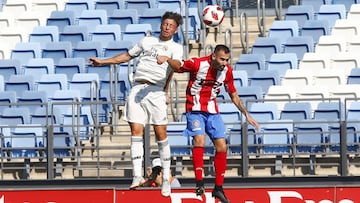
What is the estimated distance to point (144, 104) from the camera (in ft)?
53.3

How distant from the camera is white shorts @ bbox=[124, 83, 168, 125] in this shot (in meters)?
16.2

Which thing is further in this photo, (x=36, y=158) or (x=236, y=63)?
(x=236, y=63)

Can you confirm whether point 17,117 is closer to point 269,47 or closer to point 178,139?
point 178,139

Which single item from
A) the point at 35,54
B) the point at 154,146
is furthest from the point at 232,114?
the point at 35,54

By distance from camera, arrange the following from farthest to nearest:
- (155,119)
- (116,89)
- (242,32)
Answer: (242,32) → (116,89) → (155,119)

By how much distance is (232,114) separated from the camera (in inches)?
826

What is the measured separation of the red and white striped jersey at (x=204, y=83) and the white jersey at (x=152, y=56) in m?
0.27

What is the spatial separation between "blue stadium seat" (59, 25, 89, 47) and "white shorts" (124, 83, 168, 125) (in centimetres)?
793

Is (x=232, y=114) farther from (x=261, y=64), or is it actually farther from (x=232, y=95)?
(x=232, y=95)

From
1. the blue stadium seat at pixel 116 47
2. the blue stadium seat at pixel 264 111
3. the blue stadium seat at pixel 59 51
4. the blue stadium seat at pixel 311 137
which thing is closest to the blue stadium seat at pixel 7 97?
the blue stadium seat at pixel 59 51

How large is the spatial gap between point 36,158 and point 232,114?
281 centimetres

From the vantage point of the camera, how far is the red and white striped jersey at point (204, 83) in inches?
642

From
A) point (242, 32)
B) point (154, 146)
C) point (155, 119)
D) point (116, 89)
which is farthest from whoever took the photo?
point (242, 32)

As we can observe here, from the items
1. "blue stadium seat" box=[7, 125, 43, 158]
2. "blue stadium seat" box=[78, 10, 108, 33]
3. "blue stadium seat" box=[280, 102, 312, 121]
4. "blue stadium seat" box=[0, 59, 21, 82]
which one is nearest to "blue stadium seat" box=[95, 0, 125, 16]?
"blue stadium seat" box=[78, 10, 108, 33]
